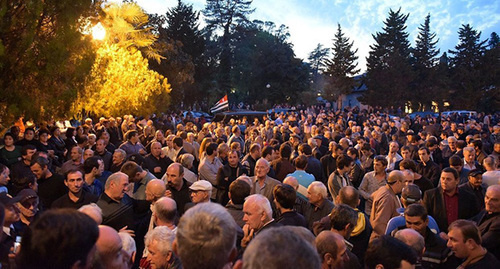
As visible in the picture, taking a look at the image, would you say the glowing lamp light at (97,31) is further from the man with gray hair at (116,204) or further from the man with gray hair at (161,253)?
the man with gray hair at (161,253)

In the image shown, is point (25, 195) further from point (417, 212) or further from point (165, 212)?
point (417, 212)

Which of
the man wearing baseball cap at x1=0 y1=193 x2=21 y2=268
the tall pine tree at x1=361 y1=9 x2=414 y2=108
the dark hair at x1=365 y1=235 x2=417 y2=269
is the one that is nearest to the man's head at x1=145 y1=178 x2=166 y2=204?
the man wearing baseball cap at x1=0 y1=193 x2=21 y2=268

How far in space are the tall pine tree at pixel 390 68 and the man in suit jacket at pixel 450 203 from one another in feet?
165

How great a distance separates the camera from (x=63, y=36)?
10.4 m

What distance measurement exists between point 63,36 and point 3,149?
2.83 metres

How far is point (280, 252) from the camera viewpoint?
2.02 meters

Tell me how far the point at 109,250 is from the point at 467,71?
59.4 m

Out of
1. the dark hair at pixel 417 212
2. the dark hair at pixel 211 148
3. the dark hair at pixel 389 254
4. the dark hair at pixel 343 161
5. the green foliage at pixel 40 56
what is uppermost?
the green foliage at pixel 40 56

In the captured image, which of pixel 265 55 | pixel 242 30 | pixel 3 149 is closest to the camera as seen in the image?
pixel 3 149

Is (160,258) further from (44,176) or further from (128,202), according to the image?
(44,176)

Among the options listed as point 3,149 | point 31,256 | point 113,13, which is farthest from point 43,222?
point 113,13

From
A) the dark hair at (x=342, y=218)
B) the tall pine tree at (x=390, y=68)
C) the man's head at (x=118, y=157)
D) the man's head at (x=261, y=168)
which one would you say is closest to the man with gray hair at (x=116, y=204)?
the man's head at (x=261, y=168)

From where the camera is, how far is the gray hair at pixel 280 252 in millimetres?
2002

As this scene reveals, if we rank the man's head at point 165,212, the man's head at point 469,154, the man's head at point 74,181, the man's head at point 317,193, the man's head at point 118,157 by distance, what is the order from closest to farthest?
the man's head at point 165,212, the man's head at point 317,193, the man's head at point 74,181, the man's head at point 118,157, the man's head at point 469,154
